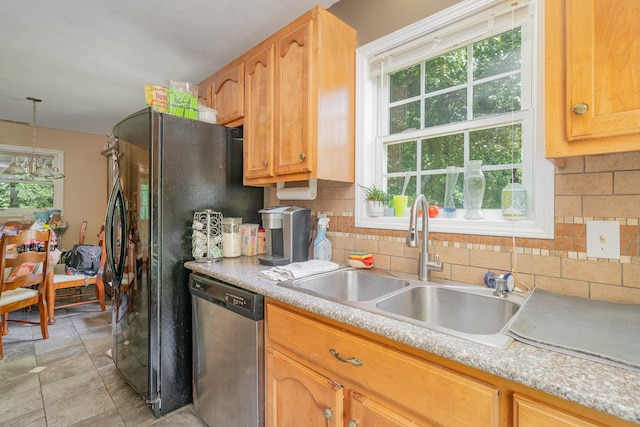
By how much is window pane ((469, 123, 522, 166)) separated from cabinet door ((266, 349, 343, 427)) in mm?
1177

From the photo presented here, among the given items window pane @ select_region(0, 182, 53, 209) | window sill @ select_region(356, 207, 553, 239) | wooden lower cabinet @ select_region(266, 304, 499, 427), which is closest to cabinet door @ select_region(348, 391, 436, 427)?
wooden lower cabinet @ select_region(266, 304, 499, 427)

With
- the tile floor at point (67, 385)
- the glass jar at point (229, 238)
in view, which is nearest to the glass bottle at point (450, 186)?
the glass jar at point (229, 238)

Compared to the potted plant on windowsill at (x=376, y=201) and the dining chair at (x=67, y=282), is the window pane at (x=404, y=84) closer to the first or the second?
the potted plant on windowsill at (x=376, y=201)

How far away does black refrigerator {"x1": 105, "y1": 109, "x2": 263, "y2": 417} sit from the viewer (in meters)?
1.67

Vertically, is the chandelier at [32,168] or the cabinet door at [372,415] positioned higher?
the chandelier at [32,168]

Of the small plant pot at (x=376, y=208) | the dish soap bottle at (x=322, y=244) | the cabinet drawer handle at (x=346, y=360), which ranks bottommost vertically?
the cabinet drawer handle at (x=346, y=360)

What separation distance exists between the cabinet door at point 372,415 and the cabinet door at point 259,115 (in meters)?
1.24

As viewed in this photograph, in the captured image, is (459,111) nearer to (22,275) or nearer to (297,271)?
(297,271)

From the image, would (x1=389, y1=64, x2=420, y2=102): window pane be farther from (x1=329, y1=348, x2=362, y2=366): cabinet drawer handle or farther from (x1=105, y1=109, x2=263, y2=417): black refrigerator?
(x1=329, y1=348, x2=362, y2=366): cabinet drawer handle

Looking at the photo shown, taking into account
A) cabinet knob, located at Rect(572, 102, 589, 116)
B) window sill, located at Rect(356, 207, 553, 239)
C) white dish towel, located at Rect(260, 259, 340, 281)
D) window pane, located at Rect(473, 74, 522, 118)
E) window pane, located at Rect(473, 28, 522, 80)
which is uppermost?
window pane, located at Rect(473, 28, 522, 80)

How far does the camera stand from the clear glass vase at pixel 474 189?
1.38 meters

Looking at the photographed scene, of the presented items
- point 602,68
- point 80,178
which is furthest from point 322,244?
point 80,178

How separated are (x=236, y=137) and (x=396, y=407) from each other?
5.93ft

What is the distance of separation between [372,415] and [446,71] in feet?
5.18
